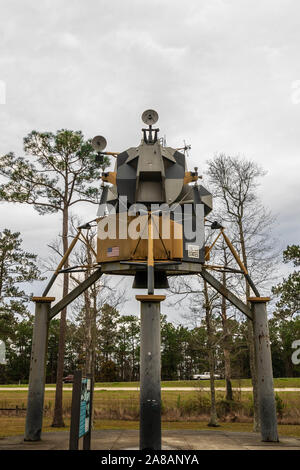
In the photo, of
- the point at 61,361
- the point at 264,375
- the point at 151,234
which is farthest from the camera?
the point at 61,361

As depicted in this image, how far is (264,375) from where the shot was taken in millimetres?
11578

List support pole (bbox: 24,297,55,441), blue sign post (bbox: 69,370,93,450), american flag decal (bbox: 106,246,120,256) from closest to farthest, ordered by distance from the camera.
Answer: blue sign post (bbox: 69,370,93,450), support pole (bbox: 24,297,55,441), american flag decal (bbox: 106,246,120,256)

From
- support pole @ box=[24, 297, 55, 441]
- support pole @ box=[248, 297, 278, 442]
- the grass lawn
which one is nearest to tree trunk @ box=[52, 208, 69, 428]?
the grass lawn

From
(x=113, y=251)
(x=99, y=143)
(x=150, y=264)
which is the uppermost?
(x=99, y=143)

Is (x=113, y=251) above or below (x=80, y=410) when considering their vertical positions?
above

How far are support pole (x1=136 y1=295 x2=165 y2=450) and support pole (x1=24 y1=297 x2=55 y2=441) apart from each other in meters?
3.97

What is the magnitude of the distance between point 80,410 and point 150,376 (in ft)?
6.69

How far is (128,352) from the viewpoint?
268 ft

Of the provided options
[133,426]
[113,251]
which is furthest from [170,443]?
[133,426]

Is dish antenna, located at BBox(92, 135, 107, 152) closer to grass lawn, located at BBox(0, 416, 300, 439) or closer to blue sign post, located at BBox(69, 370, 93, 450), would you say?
blue sign post, located at BBox(69, 370, 93, 450)

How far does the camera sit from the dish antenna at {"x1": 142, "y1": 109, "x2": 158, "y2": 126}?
41.1 feet

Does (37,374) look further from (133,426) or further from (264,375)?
(133,426)

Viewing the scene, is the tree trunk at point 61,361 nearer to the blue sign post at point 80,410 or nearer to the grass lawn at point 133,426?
the grass lawn at point 133,426
